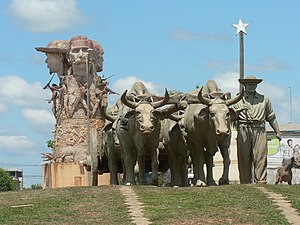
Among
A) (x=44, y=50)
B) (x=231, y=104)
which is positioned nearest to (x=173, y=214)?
(x=231, y=104)

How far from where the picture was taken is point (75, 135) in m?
40.4

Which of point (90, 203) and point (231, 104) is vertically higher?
point (231, 104)

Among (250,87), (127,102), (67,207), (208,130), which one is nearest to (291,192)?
(208,130)

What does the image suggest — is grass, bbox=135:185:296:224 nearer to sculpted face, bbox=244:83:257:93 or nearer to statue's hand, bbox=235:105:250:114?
statue's hand, bbox=235:105:250:114

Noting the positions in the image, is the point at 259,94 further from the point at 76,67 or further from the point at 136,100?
the point at 76,67

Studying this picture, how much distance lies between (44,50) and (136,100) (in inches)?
834

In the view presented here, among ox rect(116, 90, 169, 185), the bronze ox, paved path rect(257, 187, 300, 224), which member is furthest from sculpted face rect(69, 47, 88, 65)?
paved path rect(257, 187, 300, 224)

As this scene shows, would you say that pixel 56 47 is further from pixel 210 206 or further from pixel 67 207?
pixel 210 206

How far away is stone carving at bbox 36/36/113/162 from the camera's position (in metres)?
40.2

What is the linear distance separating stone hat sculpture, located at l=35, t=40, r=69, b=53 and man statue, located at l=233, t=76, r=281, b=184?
2061cm

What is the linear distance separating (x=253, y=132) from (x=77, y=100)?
63.3 feet

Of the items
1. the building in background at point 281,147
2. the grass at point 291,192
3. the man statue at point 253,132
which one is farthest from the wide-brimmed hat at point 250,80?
the building in background at point 281,147

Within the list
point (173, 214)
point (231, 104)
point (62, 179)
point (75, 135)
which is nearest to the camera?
point (173, 214)

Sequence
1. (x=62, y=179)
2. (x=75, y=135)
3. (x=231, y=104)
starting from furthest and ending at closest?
(x=75, y=135) < (x=62, y=179) < (x=231, y=104)
